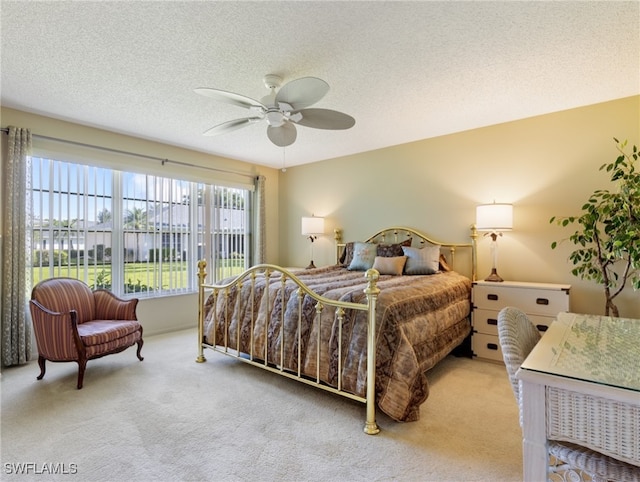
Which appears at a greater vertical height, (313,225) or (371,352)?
(313,225)

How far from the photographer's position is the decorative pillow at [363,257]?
414 centimetres

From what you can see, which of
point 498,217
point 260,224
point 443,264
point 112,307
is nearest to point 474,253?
point 443,264

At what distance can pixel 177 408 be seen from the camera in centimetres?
235

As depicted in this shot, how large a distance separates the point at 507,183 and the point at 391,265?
62.2 inches

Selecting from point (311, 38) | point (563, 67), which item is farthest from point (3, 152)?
point (563, 67)

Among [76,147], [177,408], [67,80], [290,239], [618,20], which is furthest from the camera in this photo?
[290,239]

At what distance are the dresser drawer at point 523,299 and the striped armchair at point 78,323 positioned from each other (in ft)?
11.5

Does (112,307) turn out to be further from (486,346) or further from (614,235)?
(614,235)

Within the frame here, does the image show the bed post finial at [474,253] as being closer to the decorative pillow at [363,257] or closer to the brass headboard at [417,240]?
the brass headboard at [417,240]

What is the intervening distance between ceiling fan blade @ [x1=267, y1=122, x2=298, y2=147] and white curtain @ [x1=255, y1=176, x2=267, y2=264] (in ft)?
8.82

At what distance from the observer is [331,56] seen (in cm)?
237

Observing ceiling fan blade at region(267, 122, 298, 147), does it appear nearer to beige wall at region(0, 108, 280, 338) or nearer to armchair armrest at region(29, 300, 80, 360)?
armchair armrest at region(29, 300, 80, 360)

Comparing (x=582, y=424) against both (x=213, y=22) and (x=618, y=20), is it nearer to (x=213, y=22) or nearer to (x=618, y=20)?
(x=618, y=20)

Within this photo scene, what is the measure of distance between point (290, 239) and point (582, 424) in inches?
203
